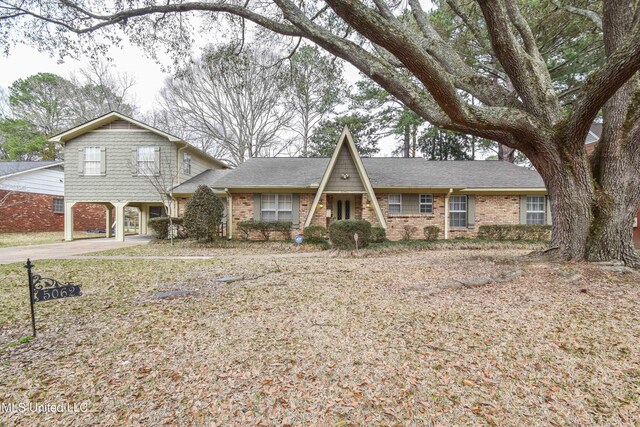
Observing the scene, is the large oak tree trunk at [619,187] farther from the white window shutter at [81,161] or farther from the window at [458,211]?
the white window shutter at [81,161]

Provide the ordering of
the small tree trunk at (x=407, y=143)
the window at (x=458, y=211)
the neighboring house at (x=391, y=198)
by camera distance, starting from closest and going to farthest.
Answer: the neighboring house at (x=391, y=198) → the window at (x=458, y=211) → the small tree trunk at (x=407, y=143)

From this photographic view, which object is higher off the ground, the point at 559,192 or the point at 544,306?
the point at 559,192

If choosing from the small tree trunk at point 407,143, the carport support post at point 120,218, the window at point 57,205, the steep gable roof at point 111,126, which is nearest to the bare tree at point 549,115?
the steep gable roof at point 111,126

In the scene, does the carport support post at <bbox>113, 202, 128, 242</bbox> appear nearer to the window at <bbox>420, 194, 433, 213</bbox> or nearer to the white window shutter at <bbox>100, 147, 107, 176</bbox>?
the white window shutter at <bbox>100, 147, 107, 176</bbox>

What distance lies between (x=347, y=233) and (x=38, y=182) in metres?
21.1

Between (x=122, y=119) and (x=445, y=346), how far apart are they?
683 inches

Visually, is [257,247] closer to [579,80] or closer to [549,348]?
[549,348]

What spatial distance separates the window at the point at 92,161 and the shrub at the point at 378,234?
14.3 metres

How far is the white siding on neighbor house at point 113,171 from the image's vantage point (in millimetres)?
13930

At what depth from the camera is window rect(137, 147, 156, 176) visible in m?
14.0

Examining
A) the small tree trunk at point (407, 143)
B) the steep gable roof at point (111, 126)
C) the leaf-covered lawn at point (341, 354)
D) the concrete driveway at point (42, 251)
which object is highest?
the small tree trunk at point (407, 143)

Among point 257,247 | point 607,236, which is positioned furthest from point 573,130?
point 257,247

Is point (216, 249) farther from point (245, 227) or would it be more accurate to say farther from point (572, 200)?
point (572, 200)

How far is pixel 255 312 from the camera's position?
390 centimetres
